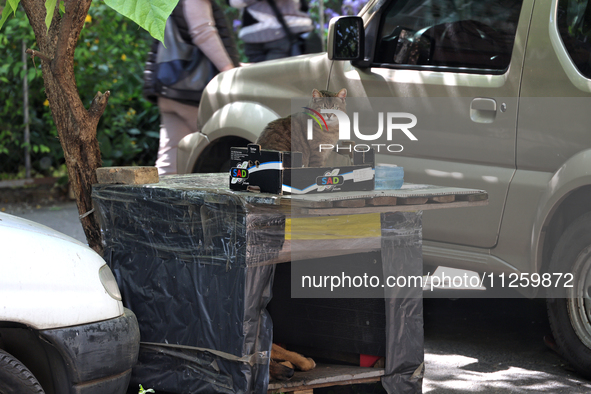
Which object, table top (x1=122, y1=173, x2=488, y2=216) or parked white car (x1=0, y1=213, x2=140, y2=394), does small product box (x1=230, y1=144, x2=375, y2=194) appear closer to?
table top (x1=122, y1=173, x2=488, y2=216)

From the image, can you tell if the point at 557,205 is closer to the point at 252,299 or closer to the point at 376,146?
the point at 376,146

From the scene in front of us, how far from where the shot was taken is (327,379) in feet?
9.18

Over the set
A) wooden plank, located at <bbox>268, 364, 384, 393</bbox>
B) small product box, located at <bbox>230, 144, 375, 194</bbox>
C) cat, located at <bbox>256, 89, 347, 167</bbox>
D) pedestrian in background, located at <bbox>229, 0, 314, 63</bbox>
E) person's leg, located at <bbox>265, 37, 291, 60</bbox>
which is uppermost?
pedestrian in background, located at <bbox>229, 0, 314, 63</bbox>

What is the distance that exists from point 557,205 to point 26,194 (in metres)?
6.63

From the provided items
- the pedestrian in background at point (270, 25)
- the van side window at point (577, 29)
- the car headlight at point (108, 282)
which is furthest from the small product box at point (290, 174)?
the pedestrian in background at point (270, 25)

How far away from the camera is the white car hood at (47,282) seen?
2170 mm

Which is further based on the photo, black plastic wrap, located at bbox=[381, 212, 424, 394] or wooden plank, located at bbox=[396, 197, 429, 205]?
black plastic wrap, located at bbox=[381, 212, 424, 394]

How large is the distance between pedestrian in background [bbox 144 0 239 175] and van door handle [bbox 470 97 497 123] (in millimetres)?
2115

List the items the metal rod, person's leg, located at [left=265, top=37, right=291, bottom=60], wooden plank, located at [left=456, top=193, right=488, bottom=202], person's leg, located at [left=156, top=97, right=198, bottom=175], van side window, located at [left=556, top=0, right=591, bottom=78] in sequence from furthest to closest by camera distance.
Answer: the metal rod
person's leg, located at [left=265, top=37, right=291, bottom=60]
person's leg, located at [left=156, top=97, right=198, bottom=175]
van side window, located at [left=556, top=0, right=591, bottom=78]
wooden plank, located at [left=456, top=193, right=488, bottom=202]

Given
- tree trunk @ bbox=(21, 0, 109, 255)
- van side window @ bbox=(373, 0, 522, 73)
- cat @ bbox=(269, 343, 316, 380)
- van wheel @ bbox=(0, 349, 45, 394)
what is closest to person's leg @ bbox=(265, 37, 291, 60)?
van side window @ bbox=(373, 0, 522, 73)

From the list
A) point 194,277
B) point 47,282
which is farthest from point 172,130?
point 47,282

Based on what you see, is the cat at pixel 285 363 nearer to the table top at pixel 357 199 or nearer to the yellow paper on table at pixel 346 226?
the yellow paper on table at pixel 346 226

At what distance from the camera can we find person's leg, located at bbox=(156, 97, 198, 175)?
5.20 m

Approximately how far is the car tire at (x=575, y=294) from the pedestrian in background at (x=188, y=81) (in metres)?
2.79
